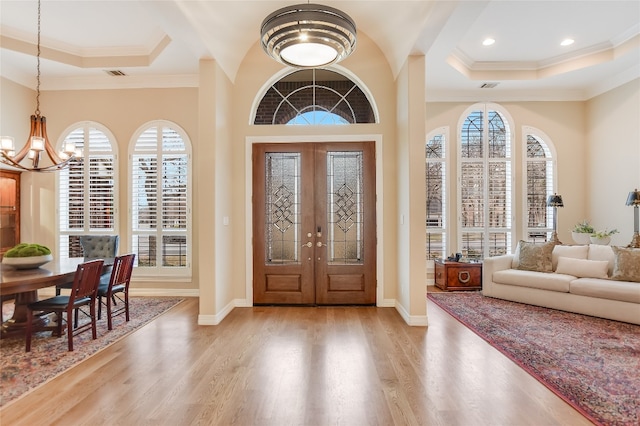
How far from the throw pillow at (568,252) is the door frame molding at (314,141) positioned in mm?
2611

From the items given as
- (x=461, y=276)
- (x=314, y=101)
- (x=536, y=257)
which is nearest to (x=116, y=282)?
(x=314, y=101)

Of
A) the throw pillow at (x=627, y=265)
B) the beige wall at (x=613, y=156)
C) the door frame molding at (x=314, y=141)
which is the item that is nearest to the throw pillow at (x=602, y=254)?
the throw pillow at (x=627, y=265)

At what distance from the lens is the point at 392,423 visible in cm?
231

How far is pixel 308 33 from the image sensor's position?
300cm

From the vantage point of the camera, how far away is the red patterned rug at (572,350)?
101 inches

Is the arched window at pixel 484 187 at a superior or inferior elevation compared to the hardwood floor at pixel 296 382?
superior

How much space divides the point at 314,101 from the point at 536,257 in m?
A: 4.14

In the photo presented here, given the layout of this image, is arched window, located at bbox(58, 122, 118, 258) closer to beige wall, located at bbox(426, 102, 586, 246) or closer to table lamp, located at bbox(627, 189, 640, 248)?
beige wall, located at bbox(426, 102, 586, 246)

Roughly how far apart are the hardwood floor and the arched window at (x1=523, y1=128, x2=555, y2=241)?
3608 mm

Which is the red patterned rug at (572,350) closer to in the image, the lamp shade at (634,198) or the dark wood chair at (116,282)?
the lamp shade at (634,198)

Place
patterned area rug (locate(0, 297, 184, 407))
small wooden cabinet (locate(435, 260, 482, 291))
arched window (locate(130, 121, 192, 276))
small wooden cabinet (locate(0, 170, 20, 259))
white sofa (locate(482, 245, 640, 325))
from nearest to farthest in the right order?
patterned area rug (locate(0, 297, 184, 407)) → white sofa (locate(482, 245, 640, 325)) → small wooden cabinet (locate(0, 170, 20, 259)) → arched window (locate(130, 121, 192, 276)) → small wooden cabinet (locate(435, 260, 482, 291))

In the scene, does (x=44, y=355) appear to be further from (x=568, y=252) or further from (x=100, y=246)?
(x=568, y=252)

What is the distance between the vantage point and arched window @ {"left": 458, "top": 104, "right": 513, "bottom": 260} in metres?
6.66

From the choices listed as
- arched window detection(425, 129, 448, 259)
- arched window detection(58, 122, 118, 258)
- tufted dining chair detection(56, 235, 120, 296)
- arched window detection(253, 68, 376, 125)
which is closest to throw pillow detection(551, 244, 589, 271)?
arched window detection(425, 129, 448, 259)
